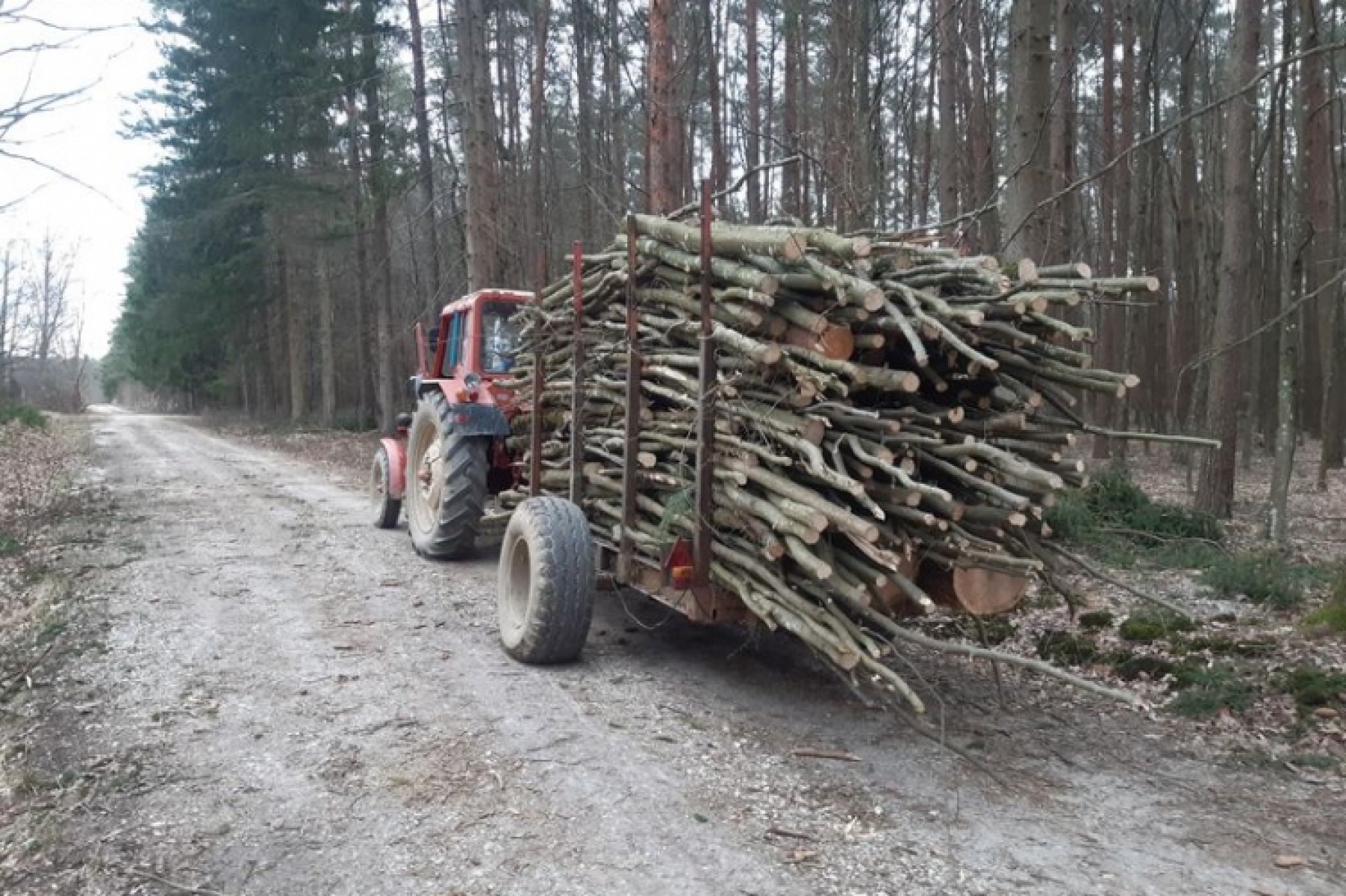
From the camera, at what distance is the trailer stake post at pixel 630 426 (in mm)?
5543

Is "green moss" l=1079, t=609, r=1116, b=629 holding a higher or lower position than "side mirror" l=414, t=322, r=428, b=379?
lower

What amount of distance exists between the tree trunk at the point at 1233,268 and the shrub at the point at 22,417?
28268 mm

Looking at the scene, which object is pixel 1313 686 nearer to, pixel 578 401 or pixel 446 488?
pixel 578 401

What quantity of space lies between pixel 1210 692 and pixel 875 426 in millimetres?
2585

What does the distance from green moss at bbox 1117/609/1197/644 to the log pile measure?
1.66 m

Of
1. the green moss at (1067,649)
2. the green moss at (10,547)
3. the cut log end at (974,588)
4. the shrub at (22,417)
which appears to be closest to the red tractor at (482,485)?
the cut log end at (974,588)

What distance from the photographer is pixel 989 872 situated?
132 inches

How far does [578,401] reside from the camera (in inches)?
246

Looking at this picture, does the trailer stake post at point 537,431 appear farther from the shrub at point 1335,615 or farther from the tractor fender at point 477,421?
the shrub at point 1335,615

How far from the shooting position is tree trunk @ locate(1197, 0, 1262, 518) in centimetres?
1008

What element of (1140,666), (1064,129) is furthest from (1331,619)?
(1064,129)

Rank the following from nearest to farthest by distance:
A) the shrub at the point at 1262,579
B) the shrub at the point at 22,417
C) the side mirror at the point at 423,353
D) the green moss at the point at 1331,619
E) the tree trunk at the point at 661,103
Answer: the green moss at the point at 1331,619 < the shrub at the point at 1262,579 < the side mirror at the point at 423,353 < the tree trunk at the point at 661,103 < the shrub at the point at 22,417

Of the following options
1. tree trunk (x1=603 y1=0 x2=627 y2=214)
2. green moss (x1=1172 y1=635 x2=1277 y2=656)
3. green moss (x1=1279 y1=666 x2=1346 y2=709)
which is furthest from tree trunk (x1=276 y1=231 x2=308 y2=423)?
green moss (x1=1279 y1=666 x2=1346 y2=709)

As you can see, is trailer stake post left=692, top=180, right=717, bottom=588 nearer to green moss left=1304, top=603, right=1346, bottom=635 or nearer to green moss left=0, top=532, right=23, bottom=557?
green moss left=1304, top=603, right=1346, bottom=635
